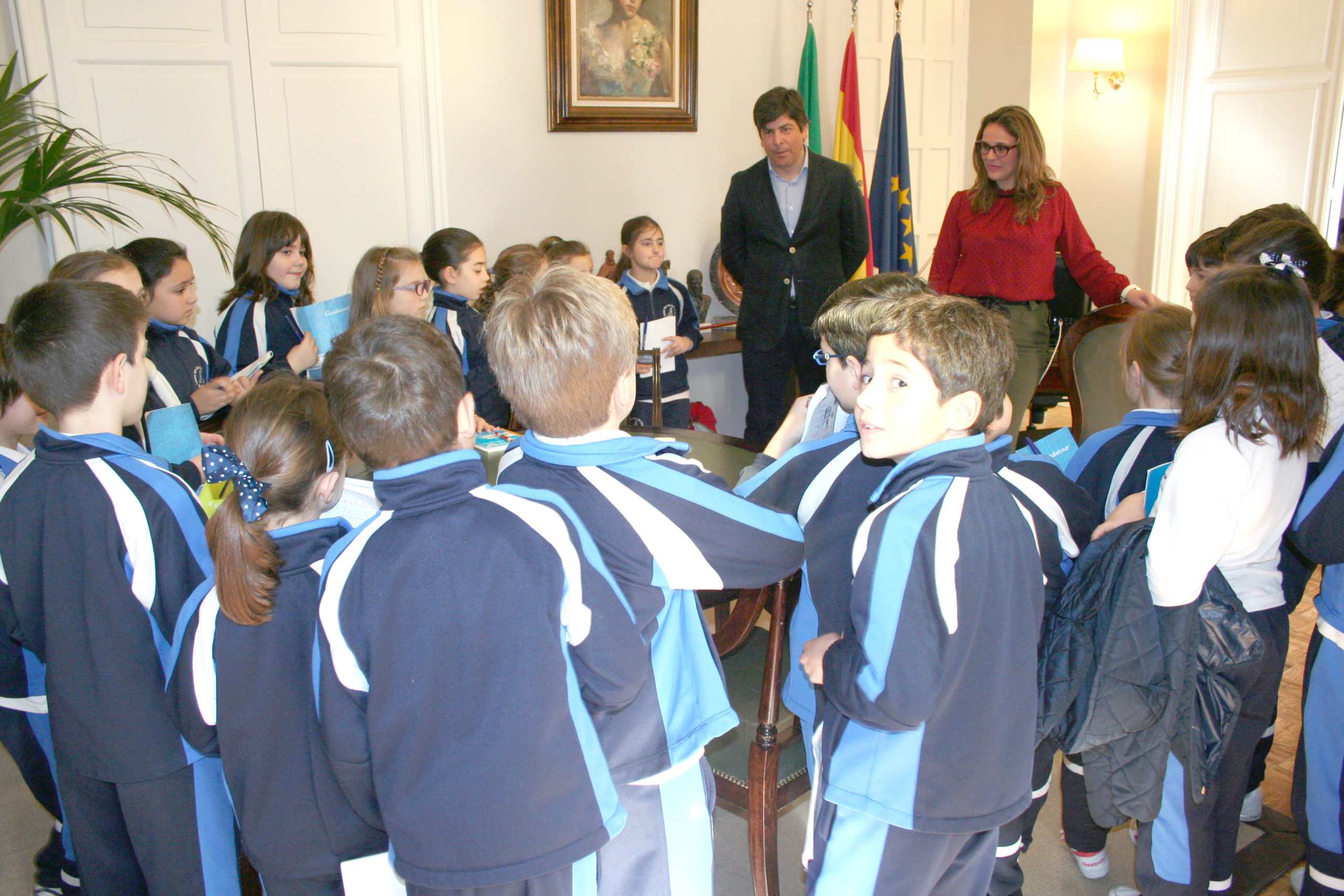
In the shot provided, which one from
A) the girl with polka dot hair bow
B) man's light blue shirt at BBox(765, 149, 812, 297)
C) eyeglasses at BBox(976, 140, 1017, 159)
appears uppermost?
eyeglasses at BBox(976, 140, 1017, 159)

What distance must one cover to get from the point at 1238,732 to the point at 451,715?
1.36 metres

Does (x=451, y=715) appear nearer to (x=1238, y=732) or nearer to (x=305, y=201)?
(x=1238, y=732)

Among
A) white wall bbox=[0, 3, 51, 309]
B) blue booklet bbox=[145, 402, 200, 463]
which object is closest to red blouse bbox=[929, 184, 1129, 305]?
blue booklet bbox=[145, 402, 200, 463]

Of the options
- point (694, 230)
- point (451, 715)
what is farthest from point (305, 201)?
point (451, 715)

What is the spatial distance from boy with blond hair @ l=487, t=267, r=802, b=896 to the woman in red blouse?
2.48 meters

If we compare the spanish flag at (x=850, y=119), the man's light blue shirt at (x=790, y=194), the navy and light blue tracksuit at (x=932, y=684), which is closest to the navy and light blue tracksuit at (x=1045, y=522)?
the navy and light blue tracksuit at (x=932, y=684)

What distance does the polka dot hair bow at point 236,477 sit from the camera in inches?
47.9

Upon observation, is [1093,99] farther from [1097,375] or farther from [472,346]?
Answer: [472,346]

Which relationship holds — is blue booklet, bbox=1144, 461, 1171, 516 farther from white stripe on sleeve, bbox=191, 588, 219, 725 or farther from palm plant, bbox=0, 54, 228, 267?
palm plant, bbox=0, 54, 228, 267

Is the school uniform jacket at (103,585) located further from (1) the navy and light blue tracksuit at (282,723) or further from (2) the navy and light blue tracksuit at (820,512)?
(2) the navy and light blue tracksuit at (820,512)

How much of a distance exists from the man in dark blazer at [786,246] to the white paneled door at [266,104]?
127 centimetres

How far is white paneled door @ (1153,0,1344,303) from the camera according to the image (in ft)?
16.7

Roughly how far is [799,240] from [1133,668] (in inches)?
108

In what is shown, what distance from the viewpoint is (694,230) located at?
4.75 meters
